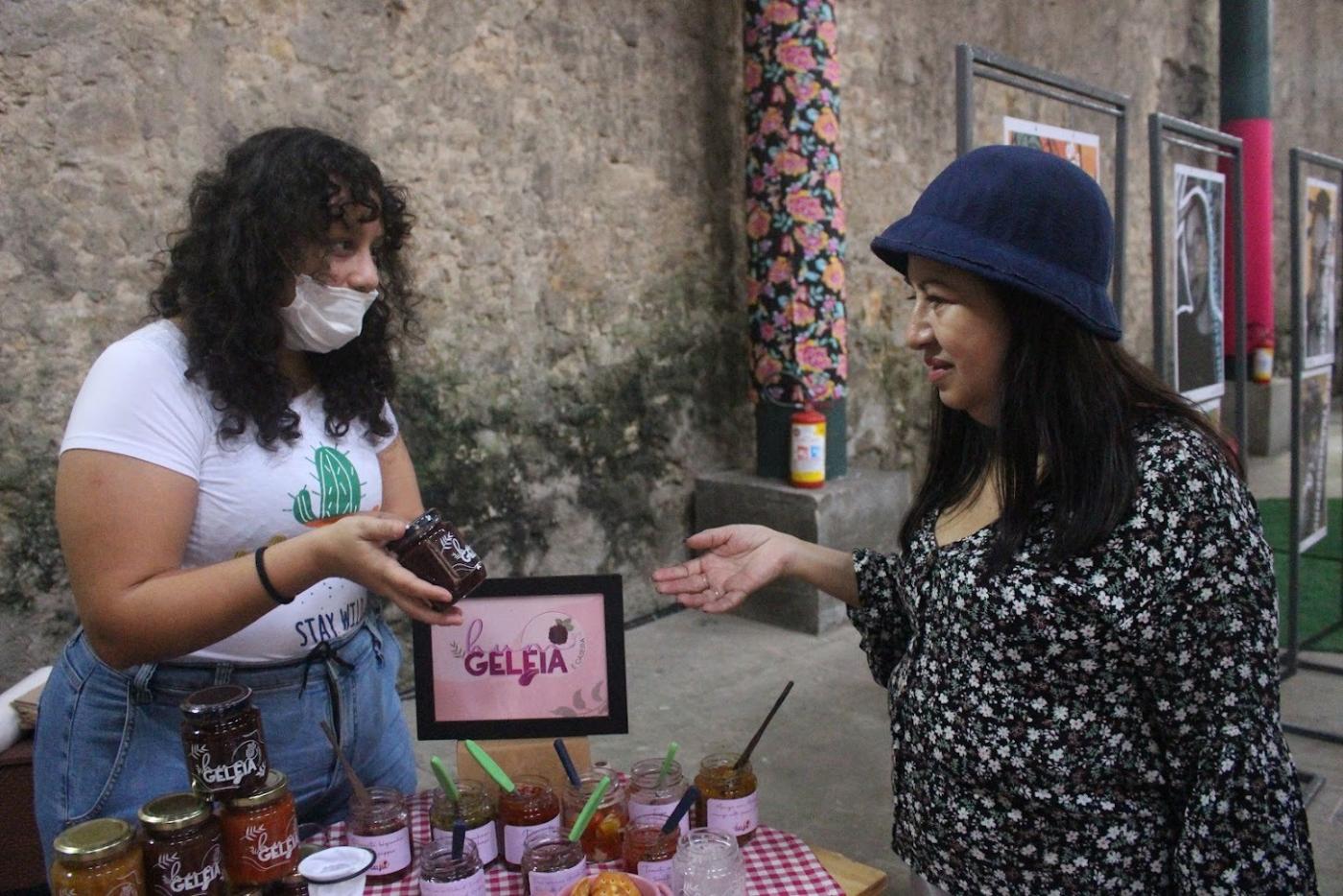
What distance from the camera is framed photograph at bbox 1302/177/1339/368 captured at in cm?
386

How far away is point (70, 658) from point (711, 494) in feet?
11.4

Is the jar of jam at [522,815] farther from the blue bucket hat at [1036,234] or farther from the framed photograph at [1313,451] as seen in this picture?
the framed photograph at [1313,451]

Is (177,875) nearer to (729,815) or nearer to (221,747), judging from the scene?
(221,747)

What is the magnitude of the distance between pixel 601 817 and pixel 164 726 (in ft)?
2.14

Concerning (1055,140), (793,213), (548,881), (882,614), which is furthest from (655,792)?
(793,213)

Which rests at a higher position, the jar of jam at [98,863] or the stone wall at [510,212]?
the stone wall at [510,212]

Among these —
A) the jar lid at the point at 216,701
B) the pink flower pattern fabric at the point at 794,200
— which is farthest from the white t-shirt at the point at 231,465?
the pink flower pattern fabric at the point at 794,200

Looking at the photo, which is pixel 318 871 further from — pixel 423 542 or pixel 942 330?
pixel 942 330

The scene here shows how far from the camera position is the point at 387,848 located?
1.57 meters

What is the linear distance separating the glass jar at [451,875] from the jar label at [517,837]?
0.12 m

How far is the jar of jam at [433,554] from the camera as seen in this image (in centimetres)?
142

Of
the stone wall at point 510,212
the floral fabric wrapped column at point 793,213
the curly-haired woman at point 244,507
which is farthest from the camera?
the floral fabric wrapped column at point 793,213

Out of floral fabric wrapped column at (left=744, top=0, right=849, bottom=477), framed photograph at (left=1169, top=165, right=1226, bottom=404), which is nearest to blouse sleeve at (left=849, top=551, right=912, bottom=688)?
framed photograph at (left=1169, top=165, right=1226, bottom=404)

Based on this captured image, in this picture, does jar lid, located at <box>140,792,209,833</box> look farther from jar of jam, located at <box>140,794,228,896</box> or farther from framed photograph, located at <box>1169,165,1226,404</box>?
framed photograph, located at <box>1169,165,1226,404</box>
